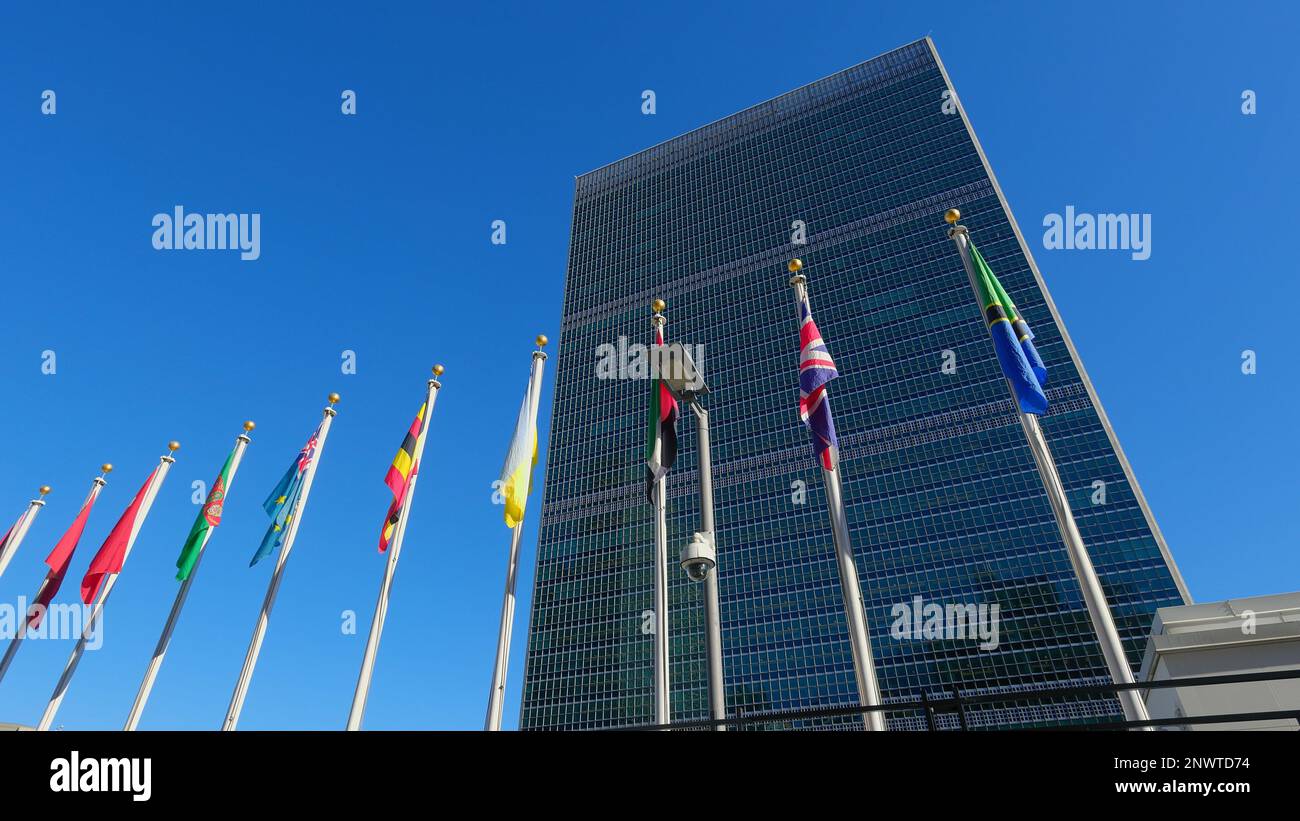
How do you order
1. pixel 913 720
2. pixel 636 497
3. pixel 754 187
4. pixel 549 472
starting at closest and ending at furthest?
pixel 913 720
pixel 636 497
pixel 549 472
pixel 754 187

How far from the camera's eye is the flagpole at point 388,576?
18.6 m

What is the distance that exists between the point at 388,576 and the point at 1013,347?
653 inches

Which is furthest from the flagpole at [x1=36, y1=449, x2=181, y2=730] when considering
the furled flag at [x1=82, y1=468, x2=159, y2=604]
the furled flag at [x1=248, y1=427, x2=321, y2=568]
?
the furled flag at [x1=248, y1=427, x2=321, y2=568]

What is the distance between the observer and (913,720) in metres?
79.2

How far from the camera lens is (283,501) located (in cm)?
2402

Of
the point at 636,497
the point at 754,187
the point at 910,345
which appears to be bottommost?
the point at 636,497

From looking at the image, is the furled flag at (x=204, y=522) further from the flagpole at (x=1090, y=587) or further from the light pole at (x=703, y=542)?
the flagpole at (x=1090, y=587)

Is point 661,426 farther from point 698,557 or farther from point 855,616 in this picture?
point 855,616

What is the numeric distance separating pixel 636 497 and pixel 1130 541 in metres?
65.6

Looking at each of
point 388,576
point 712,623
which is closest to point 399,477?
point 388,576

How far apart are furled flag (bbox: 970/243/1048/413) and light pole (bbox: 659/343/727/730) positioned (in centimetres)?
675
